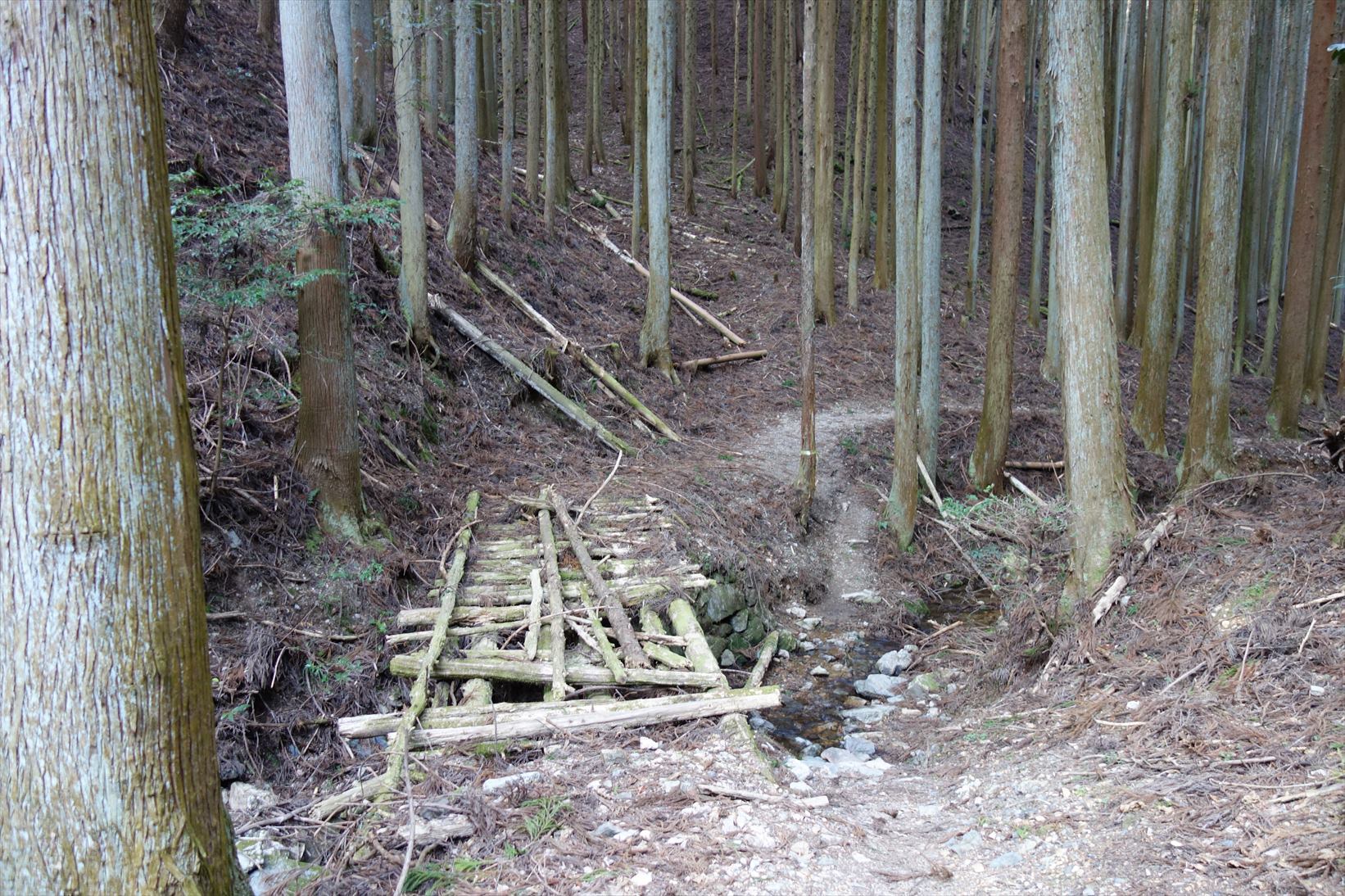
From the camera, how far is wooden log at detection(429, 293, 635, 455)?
1112cm

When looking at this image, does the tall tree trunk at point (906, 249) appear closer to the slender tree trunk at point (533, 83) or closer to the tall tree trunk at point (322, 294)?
the tall tree trunk at point (322, 294)

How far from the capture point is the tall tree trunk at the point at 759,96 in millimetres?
21469

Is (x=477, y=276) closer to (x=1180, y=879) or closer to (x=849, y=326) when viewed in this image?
(x=849, y=326)

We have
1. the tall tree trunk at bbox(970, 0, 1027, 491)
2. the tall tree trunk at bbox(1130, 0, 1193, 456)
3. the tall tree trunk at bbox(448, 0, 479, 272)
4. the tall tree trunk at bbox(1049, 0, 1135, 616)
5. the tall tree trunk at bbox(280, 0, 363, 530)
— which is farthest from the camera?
the tall tree trunk at bbox(448, 0, 479, 272)

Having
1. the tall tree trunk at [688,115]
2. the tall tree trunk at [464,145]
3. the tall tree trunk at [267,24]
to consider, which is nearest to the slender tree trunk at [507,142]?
the tall tree trunk at [464,145]

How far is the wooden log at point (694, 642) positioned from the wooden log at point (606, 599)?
343 millimetres

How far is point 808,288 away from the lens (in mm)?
9664

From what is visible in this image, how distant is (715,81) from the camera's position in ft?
94.1

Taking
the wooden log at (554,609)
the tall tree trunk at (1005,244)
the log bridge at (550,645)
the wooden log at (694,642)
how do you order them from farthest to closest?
1. the tall tree trunk at (1005,244)
2. the wooden log at (694,642)
3. the wooden log at (554,609)
4. the log bridge at (550,645)

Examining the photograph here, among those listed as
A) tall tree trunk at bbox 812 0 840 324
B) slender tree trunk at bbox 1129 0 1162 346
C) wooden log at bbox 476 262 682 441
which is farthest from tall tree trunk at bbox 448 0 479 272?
slender tree trunk at bbox 1129 0 1162 346

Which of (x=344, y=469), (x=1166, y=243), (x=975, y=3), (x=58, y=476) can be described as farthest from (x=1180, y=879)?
(x=975, y=3)

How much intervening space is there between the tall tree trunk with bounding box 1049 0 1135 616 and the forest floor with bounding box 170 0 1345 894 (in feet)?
1.31

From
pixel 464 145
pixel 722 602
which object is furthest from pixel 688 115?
pixel 722 602

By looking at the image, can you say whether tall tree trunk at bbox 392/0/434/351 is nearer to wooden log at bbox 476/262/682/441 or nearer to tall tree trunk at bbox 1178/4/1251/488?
wooden log at bbox 476/262/682/441
